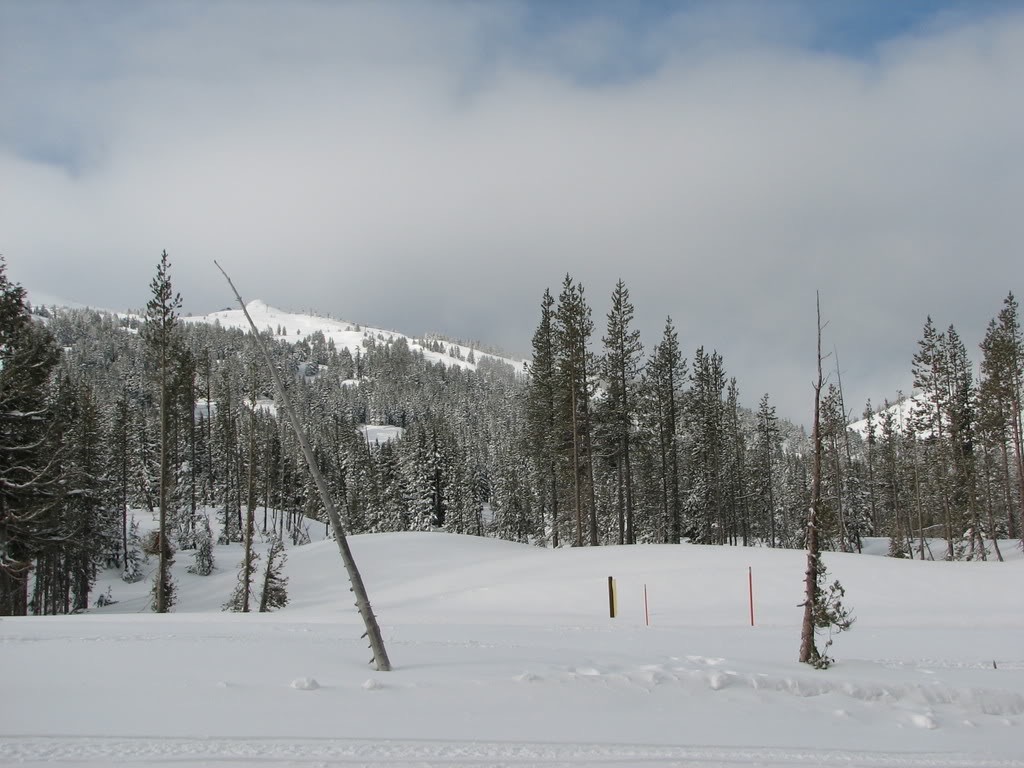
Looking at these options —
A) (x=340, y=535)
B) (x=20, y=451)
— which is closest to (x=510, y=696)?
(x=340, y=535)

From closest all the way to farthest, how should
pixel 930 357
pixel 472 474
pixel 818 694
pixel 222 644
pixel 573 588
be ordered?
1. pixel 818 694
2. pixel 222 644
3. pixel 573 588
4. pixel 930 357
5. pixel 472 474

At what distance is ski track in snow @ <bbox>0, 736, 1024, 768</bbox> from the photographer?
5.58 m

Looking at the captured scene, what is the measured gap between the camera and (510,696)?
8.24 metres

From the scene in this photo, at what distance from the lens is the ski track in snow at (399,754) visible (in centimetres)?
558

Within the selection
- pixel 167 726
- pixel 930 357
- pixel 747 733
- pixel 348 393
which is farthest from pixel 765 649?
pixel 348 393

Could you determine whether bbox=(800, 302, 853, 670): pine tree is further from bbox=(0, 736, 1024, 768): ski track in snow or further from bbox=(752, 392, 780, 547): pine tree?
bbox=(752, 392, 780, 547): pine tree

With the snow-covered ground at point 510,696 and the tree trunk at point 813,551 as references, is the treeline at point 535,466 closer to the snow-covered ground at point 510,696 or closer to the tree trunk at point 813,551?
the tree trunk at point 813,551

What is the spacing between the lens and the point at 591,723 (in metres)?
7.48

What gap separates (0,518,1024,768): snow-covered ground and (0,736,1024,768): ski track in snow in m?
0.02

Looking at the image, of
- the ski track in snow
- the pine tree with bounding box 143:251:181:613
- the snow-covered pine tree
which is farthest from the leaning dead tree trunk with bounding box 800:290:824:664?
the snow-covered pine tree

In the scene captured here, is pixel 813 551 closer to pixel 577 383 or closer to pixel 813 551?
pixel 813 551

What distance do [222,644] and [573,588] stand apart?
1555 centimetres

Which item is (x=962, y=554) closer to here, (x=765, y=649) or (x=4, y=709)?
(x=765, y=649)

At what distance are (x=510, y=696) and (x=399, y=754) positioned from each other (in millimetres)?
2387
